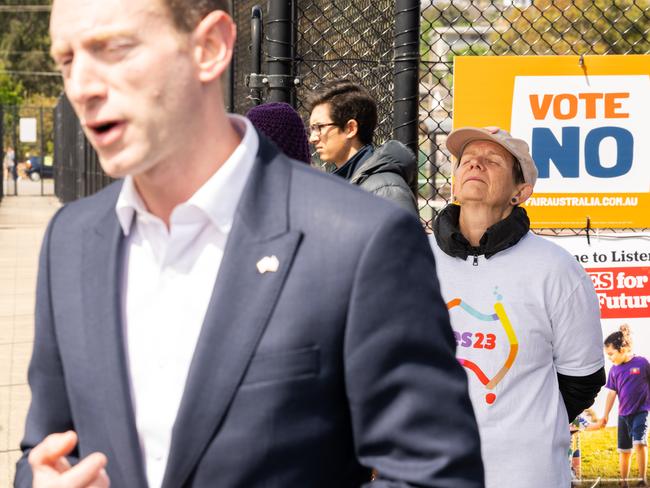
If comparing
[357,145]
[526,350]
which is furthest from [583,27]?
[526,350]

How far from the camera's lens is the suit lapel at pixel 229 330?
1604mm

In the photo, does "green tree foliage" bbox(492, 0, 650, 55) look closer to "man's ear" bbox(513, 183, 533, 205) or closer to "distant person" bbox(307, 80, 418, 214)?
"distant person" bbox(307, 80, 418, 214)

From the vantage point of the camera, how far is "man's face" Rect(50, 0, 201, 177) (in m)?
1.57

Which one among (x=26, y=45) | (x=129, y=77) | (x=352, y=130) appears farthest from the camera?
(x=26, y=45)

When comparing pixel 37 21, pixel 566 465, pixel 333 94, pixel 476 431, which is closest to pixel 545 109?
pixel 333 94

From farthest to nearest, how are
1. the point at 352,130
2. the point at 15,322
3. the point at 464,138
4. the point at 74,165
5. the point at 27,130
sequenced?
the point at 27,130, the point at 74,165, the point at 15,322, the point at 352,130, the point at 464,138

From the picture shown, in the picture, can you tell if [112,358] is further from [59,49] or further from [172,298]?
[59,49]

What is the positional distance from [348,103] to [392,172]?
0.72 meters

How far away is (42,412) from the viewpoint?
5.99 feet

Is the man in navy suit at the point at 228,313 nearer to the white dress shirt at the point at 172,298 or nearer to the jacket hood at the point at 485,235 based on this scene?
the white dress shirt at the point at 172,298

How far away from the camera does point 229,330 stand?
1616 millimetres

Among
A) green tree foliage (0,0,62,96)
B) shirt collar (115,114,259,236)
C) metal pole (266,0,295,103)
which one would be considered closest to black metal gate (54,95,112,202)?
metal pole (266,0,295,103)

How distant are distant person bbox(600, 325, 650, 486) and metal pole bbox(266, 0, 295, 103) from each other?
210 centimetres

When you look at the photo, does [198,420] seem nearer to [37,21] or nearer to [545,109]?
[545,109]
